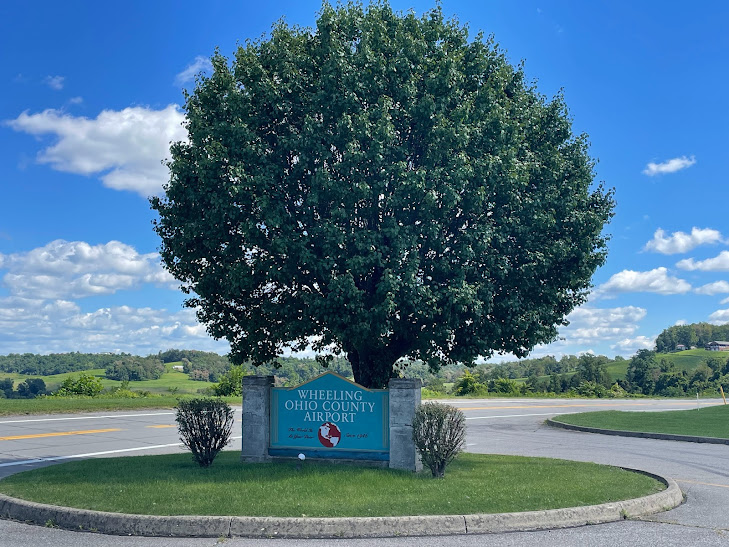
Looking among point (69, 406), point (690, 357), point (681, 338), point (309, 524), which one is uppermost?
point (681, 338)

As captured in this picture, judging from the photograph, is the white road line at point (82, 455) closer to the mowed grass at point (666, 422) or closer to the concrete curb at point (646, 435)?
the concrete curb at point (646, 435)

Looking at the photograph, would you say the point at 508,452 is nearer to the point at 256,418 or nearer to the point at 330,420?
the point at 330,420

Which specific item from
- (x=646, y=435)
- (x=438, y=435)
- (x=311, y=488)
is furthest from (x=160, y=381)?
(x=311, y=488)

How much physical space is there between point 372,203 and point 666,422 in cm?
1902

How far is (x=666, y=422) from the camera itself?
25.6 metres

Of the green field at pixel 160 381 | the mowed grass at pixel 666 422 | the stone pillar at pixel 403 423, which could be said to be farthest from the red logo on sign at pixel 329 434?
the green field at pixel 160 381

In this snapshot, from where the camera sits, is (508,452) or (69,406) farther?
(69,406)

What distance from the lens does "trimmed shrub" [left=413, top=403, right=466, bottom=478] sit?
11195 millimetres

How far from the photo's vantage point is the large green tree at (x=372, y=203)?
38.3ft

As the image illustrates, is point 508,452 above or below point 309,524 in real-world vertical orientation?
below

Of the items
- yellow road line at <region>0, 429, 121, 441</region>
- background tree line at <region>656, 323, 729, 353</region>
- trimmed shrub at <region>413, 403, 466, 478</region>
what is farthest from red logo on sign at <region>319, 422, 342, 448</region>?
background tree line at <region>656, 323, 729, 353</region>

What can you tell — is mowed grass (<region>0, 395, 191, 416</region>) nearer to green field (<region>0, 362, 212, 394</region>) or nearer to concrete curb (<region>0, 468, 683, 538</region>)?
concrete curb (<region>0, 468, 683, 538</region>)

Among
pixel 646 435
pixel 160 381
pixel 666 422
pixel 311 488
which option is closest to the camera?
pixel 311 488

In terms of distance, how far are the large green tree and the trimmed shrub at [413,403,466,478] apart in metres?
1.51
